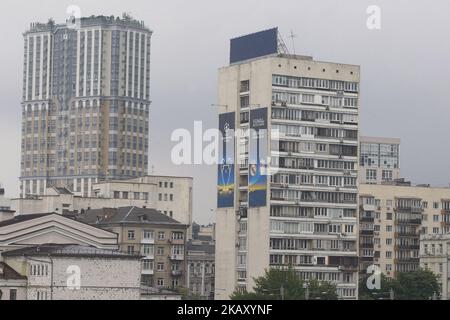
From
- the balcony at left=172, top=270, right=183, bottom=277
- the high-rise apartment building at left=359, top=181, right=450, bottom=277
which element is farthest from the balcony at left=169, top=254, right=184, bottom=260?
the high-rise apartment building at left=359, top=181, right=450, bottom=277

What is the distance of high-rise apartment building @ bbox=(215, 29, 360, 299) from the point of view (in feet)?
408

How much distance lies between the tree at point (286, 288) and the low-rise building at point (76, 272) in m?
11.0

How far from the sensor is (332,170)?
12788cm

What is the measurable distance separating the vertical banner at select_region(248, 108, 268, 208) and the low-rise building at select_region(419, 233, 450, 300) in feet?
77.0

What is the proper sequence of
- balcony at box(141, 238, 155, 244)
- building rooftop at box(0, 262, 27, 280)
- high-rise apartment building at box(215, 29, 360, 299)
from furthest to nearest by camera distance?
1. balcony at box(141, 238, 155, 244)
2. high-rise apartment building at box(215, 29, 360, 299)
3. building rooftop at box(0, 262, 27, 280)

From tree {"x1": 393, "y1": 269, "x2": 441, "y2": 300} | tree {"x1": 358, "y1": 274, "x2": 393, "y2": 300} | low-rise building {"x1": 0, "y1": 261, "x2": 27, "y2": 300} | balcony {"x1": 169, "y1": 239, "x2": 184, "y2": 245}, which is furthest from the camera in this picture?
balcony {"x1": 169, "y1": 239, "x2": 184, "y2": 245}

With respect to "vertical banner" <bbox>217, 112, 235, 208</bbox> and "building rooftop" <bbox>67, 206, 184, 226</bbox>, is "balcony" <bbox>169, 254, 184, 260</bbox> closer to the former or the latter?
"building rooftop" <bbox>67, 206, 184, 226</bbox>

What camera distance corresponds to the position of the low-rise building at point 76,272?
98812mm

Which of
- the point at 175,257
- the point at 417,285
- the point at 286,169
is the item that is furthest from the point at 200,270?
the point at 286,169

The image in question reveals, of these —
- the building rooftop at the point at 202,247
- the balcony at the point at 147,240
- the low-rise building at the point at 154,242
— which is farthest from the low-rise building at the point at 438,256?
the building rooftop at the point at 202,247

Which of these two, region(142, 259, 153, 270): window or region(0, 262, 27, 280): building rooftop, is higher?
region(0, 262, 27, 280): building rooftop
